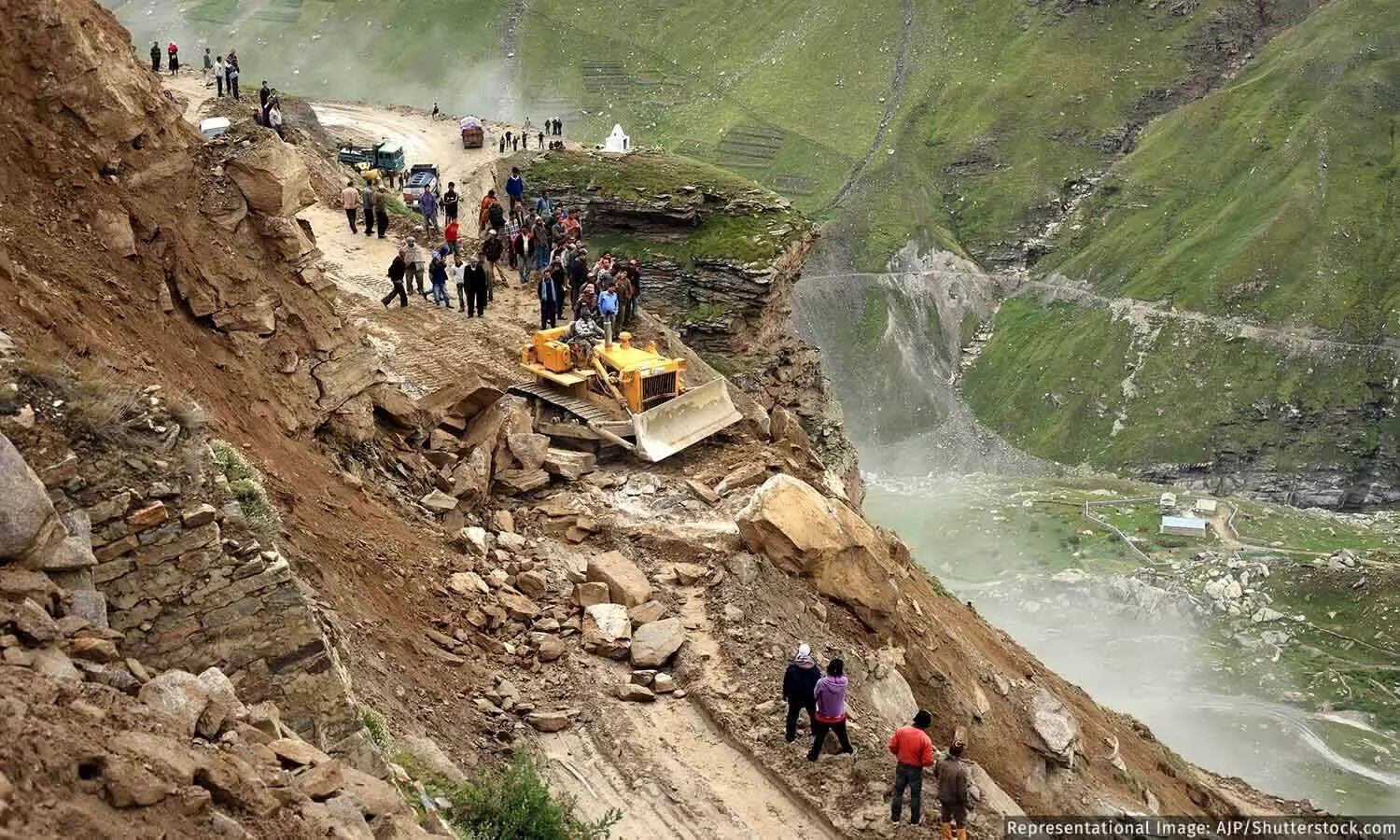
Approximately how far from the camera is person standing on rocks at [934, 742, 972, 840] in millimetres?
14266

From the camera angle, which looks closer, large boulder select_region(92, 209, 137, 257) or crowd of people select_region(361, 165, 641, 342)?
large boulder select_region(92, 209, 137, 257)

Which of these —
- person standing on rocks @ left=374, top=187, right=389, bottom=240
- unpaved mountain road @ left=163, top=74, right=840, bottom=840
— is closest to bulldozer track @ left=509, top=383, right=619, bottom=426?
unpaved mountain road @ left=163, top=74, right=840, bottom=840

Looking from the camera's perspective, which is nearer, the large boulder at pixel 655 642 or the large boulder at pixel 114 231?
the large boulder at pixel 114 231

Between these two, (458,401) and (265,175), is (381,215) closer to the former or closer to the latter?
(458,401)

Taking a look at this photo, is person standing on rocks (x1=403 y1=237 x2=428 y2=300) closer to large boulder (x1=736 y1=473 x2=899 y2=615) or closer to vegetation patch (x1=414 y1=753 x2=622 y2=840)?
large boulder (x1=736 y1=473 x2=899 y2=615)

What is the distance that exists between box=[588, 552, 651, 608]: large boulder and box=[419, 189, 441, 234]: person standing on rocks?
1949cm

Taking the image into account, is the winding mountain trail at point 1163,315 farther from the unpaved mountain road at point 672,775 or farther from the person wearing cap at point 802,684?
the person wearing cap at point 802,684

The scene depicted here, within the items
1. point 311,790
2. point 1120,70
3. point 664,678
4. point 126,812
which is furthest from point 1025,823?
point 1120,70

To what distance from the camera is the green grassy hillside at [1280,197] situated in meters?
A: 109

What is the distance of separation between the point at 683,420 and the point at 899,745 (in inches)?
464

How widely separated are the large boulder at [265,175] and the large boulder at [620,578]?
7.11 metres

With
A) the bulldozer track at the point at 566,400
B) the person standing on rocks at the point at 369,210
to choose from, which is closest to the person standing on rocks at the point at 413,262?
the person standing on rocks at the point at 369,210

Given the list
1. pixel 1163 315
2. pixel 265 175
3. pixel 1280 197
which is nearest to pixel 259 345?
pixel 265 175

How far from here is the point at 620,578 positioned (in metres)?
19.0
